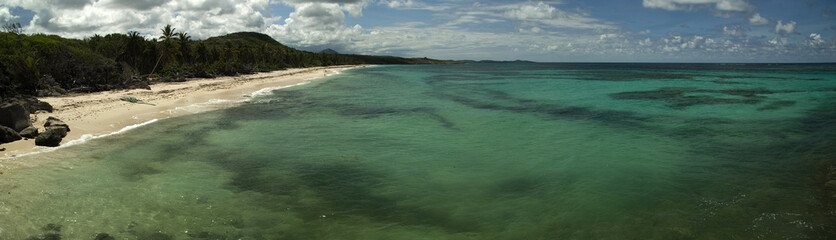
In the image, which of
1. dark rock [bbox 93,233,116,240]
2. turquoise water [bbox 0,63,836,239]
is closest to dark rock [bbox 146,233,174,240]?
turquoise water [bbox 0,63,836,239]

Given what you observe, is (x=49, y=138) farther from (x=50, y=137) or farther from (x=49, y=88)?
(x=49, y=88)

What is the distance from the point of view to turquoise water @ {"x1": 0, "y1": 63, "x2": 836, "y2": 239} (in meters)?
7.73

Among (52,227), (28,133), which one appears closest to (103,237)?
(52,227)

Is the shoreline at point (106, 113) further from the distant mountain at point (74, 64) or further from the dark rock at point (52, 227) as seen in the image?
the dark rock at point (52, 227)

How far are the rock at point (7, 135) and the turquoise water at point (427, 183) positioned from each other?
2.04m

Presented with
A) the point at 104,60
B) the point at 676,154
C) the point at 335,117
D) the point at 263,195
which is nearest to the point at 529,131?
the point at 676,154

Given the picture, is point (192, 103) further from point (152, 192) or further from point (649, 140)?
point (649, 140)

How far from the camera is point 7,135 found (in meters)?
13.2

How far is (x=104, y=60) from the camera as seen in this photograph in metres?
35.3

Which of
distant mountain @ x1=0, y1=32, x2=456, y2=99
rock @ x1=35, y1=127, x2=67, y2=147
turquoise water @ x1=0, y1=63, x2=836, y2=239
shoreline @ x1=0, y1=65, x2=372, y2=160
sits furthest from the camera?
distant mountain @ x1=0, y1=32, x2=456, y2=99

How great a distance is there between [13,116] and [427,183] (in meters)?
14.6

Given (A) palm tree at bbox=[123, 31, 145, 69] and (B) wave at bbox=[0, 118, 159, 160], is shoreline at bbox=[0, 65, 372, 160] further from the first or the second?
(A) palm tree at bbox=[123, 31, 145, 69]

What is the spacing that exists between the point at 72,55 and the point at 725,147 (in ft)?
144

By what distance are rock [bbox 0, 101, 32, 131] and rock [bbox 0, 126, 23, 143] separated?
682mm
